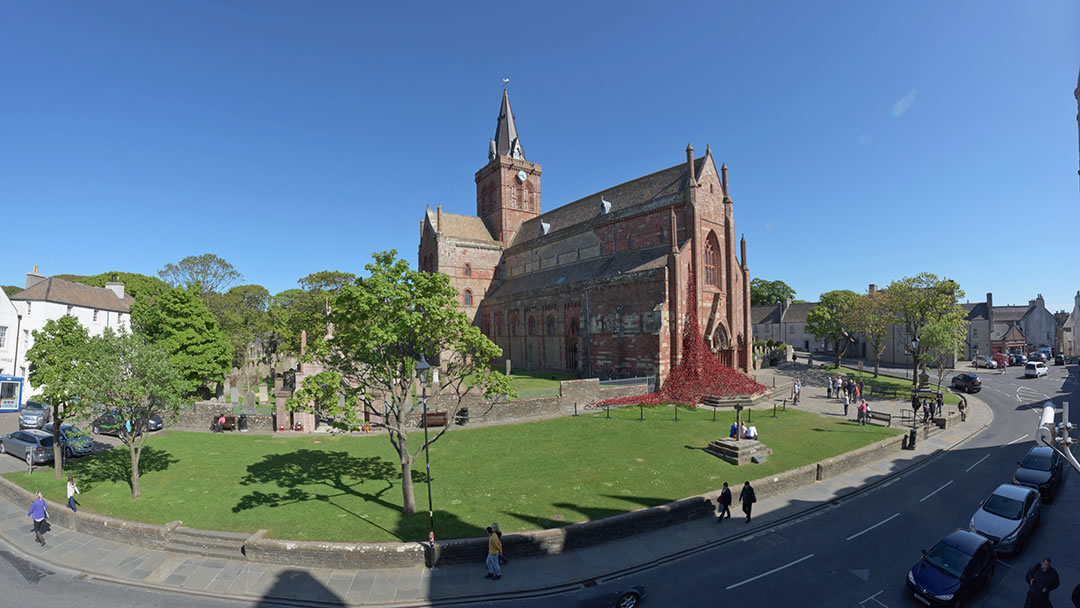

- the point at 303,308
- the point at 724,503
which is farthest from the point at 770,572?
→ the point at 303,308

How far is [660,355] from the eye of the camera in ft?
107

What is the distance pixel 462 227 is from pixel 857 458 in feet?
163

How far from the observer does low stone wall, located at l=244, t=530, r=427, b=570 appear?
11.7m

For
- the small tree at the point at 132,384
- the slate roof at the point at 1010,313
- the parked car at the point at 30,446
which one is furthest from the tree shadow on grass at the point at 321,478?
the slate roof at the point at 1010,313

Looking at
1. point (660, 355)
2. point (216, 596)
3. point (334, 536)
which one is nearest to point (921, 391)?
point (660, 355)

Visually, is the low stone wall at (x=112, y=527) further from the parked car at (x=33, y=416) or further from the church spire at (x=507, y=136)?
the church spire at (x=507, y=136)

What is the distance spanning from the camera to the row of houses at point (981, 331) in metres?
62.8

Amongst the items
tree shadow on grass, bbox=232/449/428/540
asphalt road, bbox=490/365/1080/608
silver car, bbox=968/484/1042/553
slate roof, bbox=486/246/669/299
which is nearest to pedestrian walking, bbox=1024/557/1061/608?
Result: asphalt road, bbox=490/365/1080/608

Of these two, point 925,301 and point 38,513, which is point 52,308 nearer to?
point 38,513

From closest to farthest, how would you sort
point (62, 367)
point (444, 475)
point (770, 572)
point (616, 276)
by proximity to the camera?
point (770, 572) < point (62, 367) < point (444, 475) < point (616, 276)

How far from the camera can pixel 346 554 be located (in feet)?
38.2

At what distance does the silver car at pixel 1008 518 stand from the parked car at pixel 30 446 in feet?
119

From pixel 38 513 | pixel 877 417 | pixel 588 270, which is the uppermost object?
pixel 588 270

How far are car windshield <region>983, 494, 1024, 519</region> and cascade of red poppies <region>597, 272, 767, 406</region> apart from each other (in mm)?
17227
